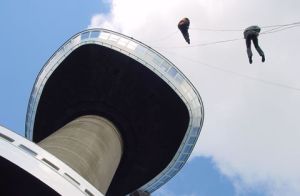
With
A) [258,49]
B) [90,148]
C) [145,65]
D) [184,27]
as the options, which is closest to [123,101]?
[145,65]

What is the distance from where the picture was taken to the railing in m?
28.8

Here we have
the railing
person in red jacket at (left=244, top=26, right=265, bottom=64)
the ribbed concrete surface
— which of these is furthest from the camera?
the railing

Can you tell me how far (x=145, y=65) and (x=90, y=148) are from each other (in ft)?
27.8

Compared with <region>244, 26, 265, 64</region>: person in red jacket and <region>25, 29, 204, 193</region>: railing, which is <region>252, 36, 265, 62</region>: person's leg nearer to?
<region>244, 26, 265, 64</region>: person in red jacket

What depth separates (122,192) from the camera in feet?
107

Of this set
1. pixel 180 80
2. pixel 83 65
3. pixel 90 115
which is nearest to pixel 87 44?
pixel 83 65

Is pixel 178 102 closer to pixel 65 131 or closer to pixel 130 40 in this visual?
pixel 130 40

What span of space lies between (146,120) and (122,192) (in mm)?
Result: 6108

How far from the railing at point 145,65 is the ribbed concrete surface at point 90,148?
190 inches

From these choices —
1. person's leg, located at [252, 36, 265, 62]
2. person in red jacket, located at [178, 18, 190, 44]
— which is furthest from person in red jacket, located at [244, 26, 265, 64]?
person in red jacket, located at [178, 18, 190, 44]

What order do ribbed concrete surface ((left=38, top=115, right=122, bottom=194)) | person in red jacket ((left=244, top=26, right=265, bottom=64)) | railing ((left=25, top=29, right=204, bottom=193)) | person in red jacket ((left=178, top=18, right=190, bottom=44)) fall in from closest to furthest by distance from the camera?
person in red jacket ((left=244, top=26, right=265, bottom=64)), ribbed concrete surface ((left=38, top=115, right=122, bottom=194)), person in red jacket ((left=178, top=18, right=190, bottom=44)), railing ((left=25, top=29, right=204, bottom=193))

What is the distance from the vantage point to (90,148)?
2228 cm

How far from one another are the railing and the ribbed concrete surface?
4.84m

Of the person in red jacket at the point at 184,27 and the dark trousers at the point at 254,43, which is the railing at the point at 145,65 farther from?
the dark trousers at the point at 254,43
